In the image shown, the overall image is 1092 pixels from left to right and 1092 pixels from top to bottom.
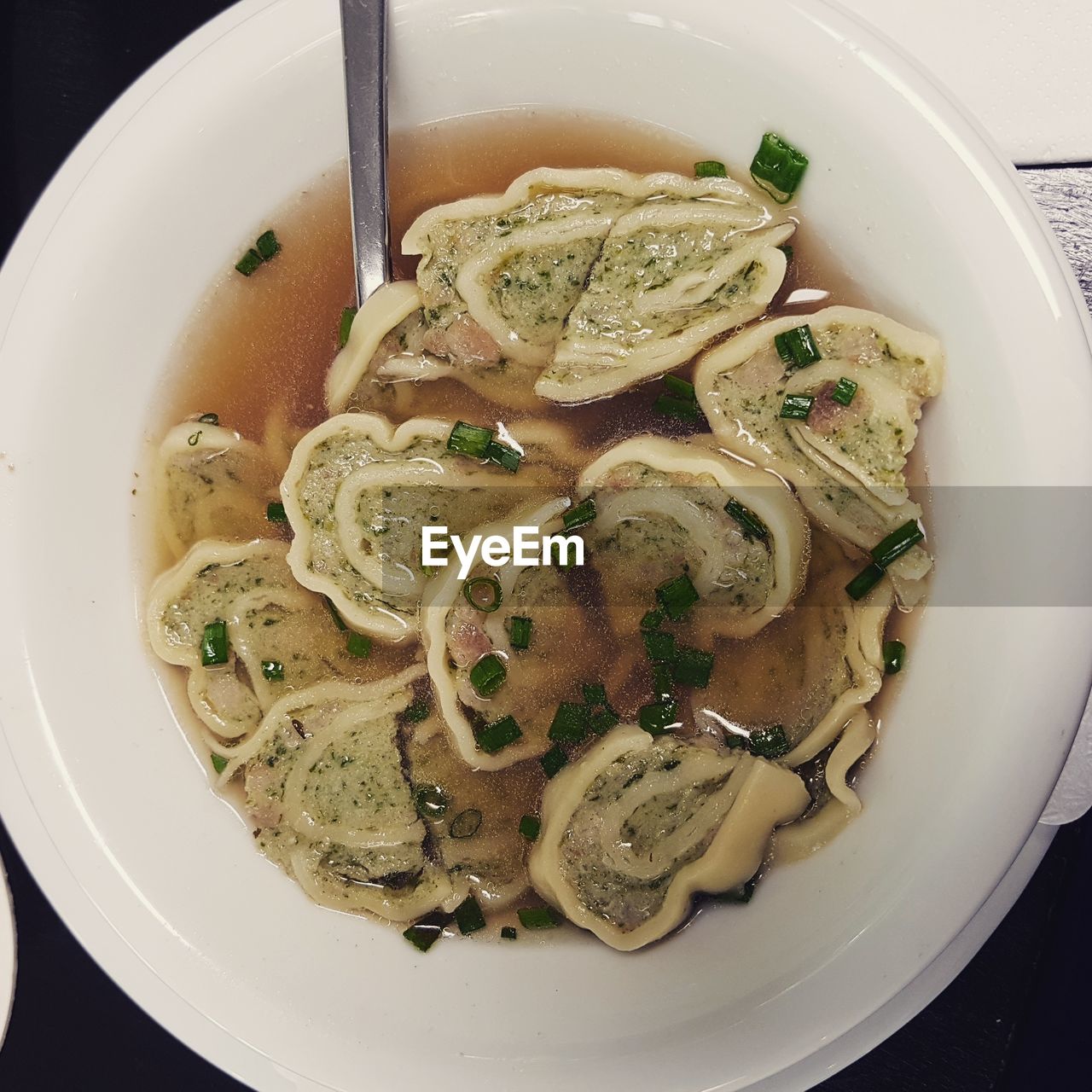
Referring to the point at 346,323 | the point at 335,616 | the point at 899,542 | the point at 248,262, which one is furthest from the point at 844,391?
the point at 248,262

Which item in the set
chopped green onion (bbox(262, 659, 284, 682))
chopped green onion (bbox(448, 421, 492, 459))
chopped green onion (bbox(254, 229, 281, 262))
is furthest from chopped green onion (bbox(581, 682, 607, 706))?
chopped green onion (bbox(254, 229, 281, 262))

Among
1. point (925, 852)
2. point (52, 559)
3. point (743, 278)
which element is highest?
point (743, 278)

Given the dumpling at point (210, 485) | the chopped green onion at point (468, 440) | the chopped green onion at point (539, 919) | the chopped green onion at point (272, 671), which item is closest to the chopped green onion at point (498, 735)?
the chopped green onion at point (539, 919)

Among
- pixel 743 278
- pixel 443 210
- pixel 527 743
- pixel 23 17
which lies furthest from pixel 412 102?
pixel 527 743

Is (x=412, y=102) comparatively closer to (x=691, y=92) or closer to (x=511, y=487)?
(x=691, y=92)

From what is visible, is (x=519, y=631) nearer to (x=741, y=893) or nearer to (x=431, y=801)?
(x=431, y=801)

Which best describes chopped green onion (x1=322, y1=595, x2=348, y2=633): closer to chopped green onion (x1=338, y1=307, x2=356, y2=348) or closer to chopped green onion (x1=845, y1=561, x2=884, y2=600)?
chopped green onion (x1=338, y1=307, x2=356, y2=348)

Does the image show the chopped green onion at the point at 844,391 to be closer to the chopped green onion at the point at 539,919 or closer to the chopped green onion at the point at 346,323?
the chopped green onion at the point at 346,323
